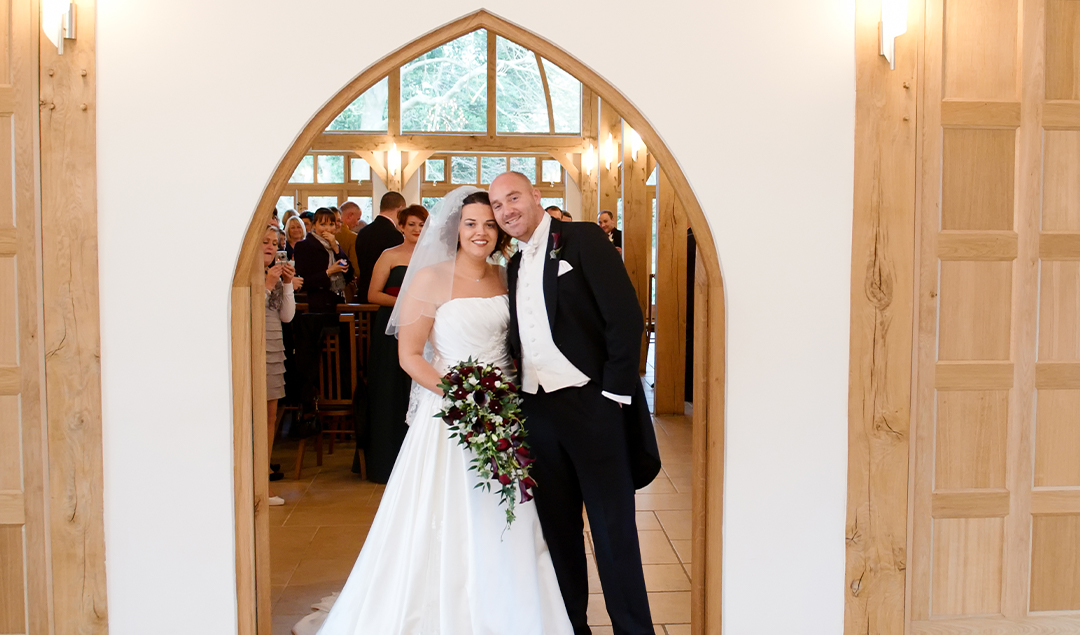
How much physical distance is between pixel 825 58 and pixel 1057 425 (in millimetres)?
1539

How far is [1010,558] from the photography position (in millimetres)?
3232

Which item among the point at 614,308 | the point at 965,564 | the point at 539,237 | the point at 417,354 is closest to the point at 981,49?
the point at 614,308

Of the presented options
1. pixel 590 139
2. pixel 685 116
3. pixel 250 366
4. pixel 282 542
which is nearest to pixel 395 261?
pixel 282 542

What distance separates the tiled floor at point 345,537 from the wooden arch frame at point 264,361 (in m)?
0.57

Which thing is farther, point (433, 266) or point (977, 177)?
point (433, 266)

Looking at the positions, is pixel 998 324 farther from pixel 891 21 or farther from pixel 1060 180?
pixel 891 21

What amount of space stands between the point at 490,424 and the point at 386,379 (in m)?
2.47

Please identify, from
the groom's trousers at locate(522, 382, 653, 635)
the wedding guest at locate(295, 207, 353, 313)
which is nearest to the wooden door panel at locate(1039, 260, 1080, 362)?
the groom's trousers at locate(522, 382, 653, 635)

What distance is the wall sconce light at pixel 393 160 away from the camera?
15242mm

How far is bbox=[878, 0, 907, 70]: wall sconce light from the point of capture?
2.96 m

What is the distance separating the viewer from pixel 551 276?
3.19 m

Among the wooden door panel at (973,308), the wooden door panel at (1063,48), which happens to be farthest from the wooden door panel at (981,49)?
the wooden door panel at (973,308)

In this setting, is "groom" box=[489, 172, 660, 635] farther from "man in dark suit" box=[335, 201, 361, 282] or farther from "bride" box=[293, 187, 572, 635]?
"man in dark suit" box=[335, 201, 361, 282]

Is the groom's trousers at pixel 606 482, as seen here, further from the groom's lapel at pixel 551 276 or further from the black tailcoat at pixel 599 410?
the groom's lapel at pixel 551 276
